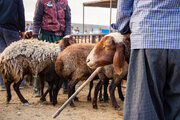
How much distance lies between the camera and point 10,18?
19.7 ft

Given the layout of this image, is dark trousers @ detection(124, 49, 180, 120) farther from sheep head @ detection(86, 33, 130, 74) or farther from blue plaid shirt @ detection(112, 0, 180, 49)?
sheep head @ detection(86, 33, 130, 74)

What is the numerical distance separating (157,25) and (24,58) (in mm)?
3520

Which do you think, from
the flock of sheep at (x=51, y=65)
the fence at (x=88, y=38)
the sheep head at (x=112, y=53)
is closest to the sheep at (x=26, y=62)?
the flock of sheep at (x=51, y=65)

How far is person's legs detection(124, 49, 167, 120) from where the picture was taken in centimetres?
199

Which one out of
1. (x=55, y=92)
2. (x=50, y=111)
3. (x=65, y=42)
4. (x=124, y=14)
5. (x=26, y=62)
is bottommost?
(x=50, y=111)

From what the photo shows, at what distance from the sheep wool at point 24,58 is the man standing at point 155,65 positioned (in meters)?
3.30

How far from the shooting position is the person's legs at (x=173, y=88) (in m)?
1.97

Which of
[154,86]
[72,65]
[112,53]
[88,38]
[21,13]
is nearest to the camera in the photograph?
[154,86]

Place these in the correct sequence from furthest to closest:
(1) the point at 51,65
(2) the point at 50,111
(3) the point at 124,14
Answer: (1) the point at 51,65 → (2) the point at 50,111 → (3) the point at 124,14

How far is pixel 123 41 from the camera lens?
8.18 feet

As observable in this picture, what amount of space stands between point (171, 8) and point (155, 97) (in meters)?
0.78

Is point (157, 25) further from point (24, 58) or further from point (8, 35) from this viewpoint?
point (8, 35)

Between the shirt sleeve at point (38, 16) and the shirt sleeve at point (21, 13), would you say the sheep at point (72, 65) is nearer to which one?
the shirt sleeve at point (38, 16)

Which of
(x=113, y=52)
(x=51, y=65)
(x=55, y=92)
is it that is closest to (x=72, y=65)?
(x=51, y=65)
